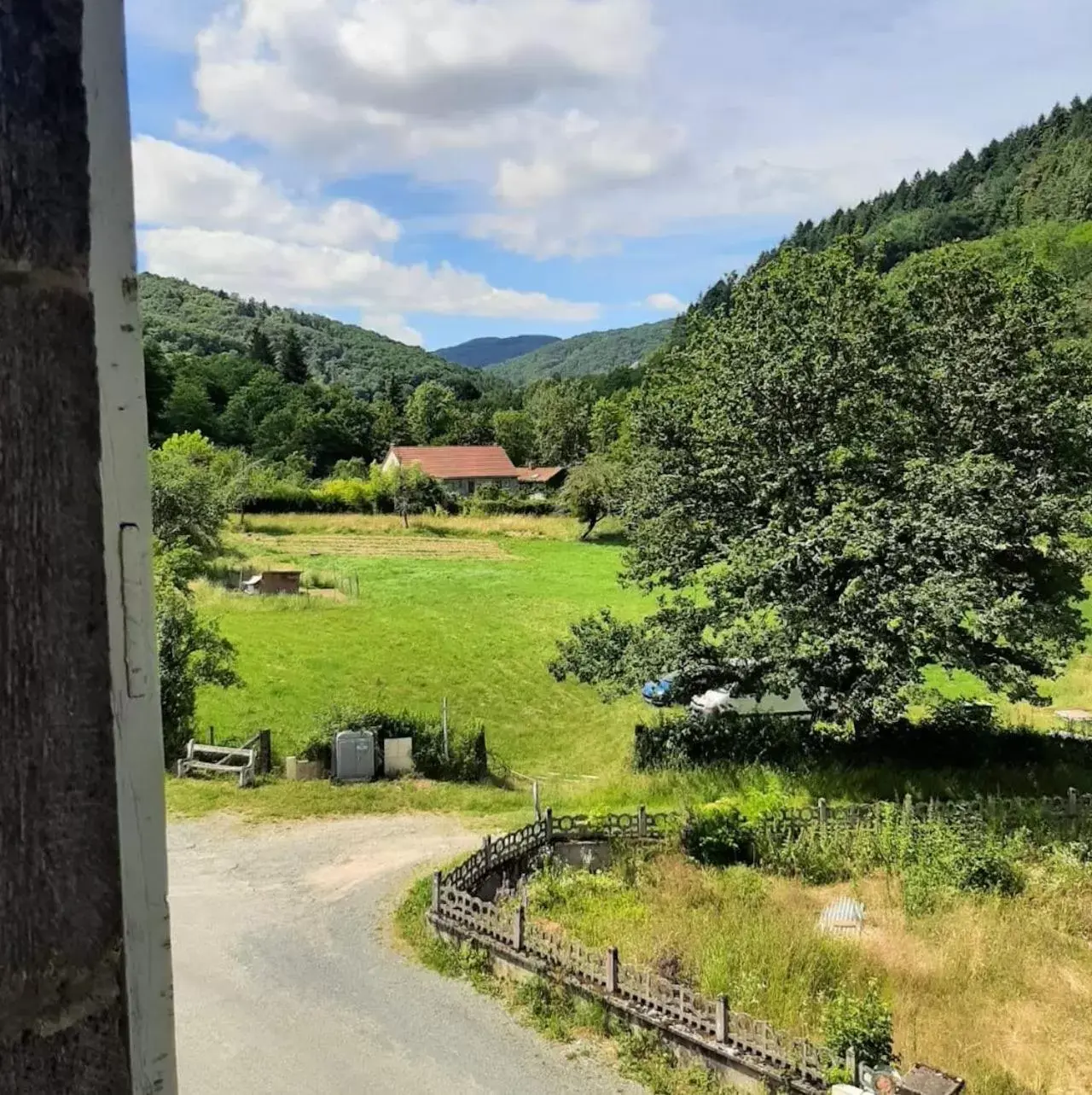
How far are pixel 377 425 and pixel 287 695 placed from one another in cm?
7254

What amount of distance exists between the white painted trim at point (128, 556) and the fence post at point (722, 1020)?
29.4 ft

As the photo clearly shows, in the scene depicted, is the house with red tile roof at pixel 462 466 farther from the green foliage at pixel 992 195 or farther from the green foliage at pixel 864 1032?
the green foliage at pixel 864 1032

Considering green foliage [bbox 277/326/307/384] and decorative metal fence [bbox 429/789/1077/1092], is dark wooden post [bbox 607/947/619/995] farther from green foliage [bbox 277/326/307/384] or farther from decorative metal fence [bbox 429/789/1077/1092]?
green foliage [bbox 277/326/307/384]

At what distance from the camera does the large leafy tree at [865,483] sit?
579 inches

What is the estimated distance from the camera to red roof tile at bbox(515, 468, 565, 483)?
79750mm

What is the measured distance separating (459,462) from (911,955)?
7049 centimetres

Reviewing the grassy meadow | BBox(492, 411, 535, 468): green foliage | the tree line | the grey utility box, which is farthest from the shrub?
BBox(492, 411, 535, 468): green foliage

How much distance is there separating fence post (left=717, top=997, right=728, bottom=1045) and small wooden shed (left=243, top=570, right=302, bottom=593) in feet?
91.5

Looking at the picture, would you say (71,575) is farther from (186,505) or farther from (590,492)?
(590,492)

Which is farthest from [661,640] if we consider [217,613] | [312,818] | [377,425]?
[377,425]

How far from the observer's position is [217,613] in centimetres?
3031

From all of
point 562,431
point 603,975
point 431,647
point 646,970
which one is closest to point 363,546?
point 431,647

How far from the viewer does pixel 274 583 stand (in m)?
34.2

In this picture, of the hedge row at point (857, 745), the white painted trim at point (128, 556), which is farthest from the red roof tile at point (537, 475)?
the white painted trim at point (128, 556)
